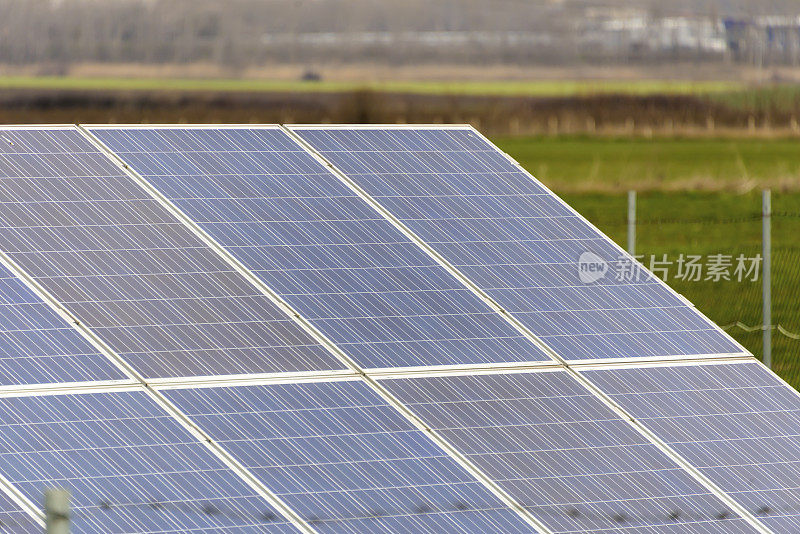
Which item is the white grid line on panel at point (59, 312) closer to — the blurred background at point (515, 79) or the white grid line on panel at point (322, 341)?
the white grid line on panel at point (322, 341)

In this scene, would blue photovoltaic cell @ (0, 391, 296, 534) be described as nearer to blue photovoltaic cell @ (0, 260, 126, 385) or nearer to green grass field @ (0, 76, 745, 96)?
blue photovoltaic cell @ (0, 260, 126, 385)

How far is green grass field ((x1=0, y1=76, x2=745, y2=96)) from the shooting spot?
72.4 ft

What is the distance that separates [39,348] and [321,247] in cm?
213

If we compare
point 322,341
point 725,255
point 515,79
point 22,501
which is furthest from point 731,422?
point 515,79

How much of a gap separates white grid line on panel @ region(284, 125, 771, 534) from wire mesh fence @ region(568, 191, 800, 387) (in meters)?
4.77

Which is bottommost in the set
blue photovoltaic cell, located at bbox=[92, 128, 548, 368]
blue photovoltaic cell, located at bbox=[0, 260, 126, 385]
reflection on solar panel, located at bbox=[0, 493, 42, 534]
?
reflection on solar panel, located at bbox=[0, 493, 42, 534]

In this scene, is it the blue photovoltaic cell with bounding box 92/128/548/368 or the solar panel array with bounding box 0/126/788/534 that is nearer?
the solar panel array with bounding box 0/126/788/534

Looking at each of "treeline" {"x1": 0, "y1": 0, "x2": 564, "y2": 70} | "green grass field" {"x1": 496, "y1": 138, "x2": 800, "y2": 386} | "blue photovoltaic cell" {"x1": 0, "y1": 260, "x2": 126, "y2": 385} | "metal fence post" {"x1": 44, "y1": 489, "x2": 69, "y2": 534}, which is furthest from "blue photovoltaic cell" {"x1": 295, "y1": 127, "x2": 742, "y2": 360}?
"treeline" {"x1": 0, "y1": 0, "x2": 564, "y2": 70}

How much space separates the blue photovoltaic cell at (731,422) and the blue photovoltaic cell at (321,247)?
68 centimetres

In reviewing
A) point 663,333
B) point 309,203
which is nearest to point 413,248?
point 309,203

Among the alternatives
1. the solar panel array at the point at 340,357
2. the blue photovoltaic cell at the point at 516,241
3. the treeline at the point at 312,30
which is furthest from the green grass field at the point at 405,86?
the solar panel array at the point at 340,357

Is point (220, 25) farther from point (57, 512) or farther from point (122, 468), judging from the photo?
point (57, 512)

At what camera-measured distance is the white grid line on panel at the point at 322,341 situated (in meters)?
8.00

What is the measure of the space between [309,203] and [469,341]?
5.04ft
